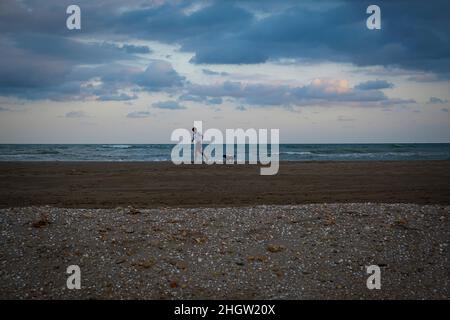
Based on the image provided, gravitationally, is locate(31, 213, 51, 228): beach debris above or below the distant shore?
above

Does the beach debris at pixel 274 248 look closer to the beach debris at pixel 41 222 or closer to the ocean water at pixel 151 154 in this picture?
the beach debris at pixel 41 222

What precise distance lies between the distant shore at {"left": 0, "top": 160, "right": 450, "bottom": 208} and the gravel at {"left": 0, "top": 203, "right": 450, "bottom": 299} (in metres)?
5.46

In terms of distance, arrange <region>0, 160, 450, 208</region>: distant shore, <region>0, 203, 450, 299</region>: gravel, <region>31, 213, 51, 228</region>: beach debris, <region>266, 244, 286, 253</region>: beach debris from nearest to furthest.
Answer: <region>0, 203, 450, 299</region>: gravel, <region>266, 244, 286, 253</region>: beach debris, <region>31, 213, 51, 228</region>: beach debris, <region>0, 160, 450, 208</region>: distant shore

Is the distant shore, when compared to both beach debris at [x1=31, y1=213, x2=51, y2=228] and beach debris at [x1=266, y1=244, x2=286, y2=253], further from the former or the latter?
beach debris at [x1=266, y1=244, x2=286, y2=253]

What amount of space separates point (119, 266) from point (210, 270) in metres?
1.61

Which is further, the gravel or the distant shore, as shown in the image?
the distant shore

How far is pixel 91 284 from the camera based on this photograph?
270 inches

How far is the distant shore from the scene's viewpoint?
1552 cm

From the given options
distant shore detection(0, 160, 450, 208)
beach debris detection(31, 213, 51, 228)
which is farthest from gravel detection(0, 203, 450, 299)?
distant shore detection(0, 160, 450, 208)

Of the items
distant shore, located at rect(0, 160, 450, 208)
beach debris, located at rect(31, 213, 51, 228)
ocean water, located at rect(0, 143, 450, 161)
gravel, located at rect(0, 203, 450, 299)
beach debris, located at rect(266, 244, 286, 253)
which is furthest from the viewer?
ocean water, located at rect(0, 143, 450, 161)

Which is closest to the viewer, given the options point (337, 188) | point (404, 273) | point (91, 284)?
point (91, 284)

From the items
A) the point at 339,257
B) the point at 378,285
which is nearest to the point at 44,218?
the point at 339,257
